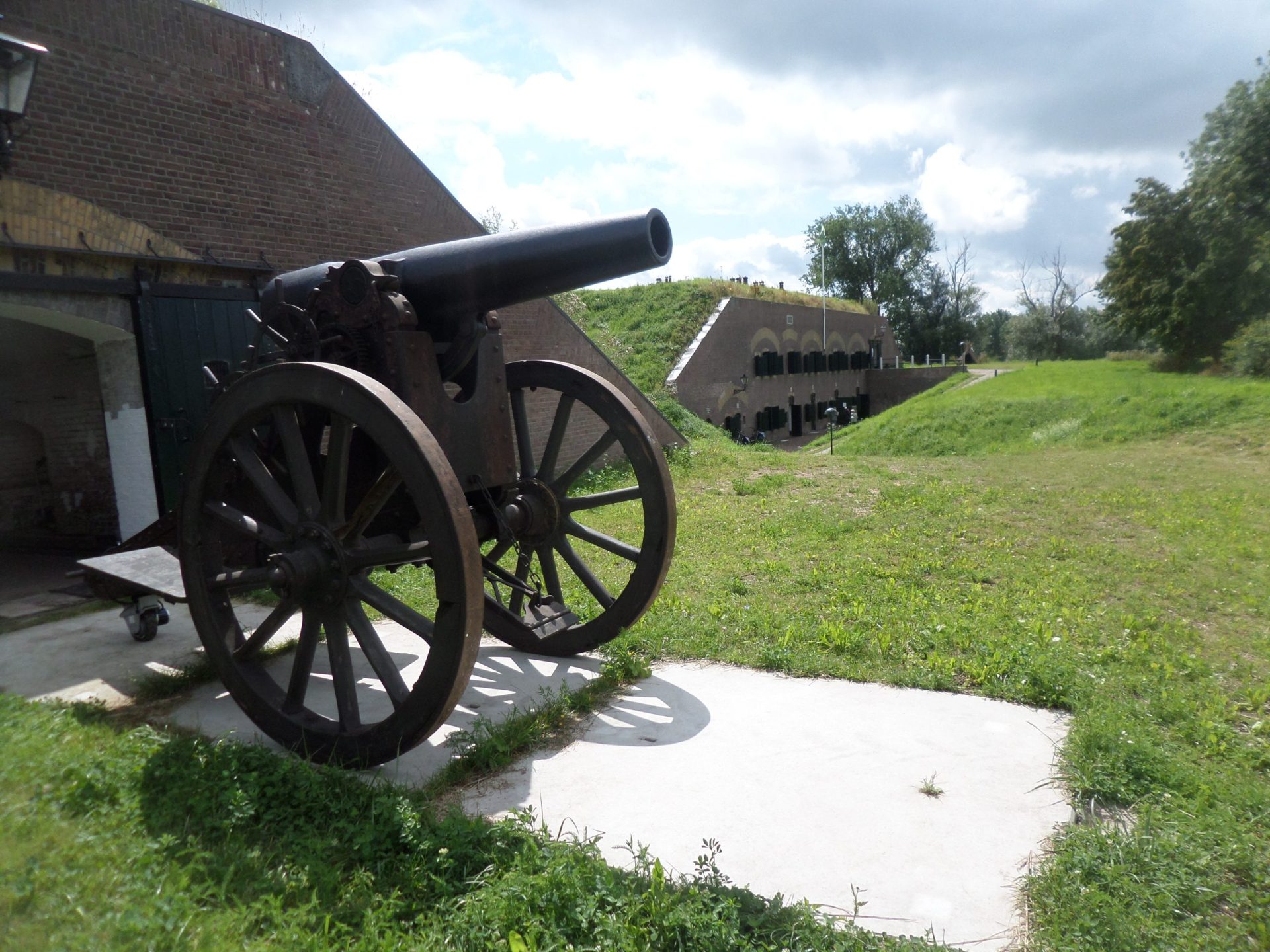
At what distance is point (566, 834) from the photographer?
269 cm

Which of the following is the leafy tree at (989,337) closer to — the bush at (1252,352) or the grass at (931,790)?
the bush at (1252,352)

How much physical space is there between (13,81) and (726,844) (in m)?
5.91

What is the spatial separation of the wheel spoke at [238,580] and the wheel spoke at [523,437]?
4.67ft

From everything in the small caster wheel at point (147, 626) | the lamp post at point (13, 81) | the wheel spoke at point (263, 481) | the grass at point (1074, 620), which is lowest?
the grass at point (1074, 620)

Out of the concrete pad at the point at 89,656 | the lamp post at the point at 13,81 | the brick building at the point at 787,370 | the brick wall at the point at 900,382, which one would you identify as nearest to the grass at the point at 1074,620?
the concrete pad at the point at 89,656

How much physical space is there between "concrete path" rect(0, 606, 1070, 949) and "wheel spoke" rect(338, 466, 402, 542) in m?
0.89

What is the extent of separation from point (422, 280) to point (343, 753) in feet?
6.39

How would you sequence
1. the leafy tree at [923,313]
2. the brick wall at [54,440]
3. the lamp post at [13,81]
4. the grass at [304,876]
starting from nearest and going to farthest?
the grass at [304,876] → the lamp post at [13,81] → the brick wall at [54,440] → the leafy tree at [923,313]

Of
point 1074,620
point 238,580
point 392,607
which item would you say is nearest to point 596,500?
point 392,607

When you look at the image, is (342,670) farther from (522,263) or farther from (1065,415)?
(1065,415)

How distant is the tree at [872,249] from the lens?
64.6 metres

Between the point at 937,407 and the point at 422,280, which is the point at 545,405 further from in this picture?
the point at 937,407

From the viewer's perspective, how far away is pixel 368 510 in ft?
10.6

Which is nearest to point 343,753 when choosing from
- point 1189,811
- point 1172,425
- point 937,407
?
point 1189,811
